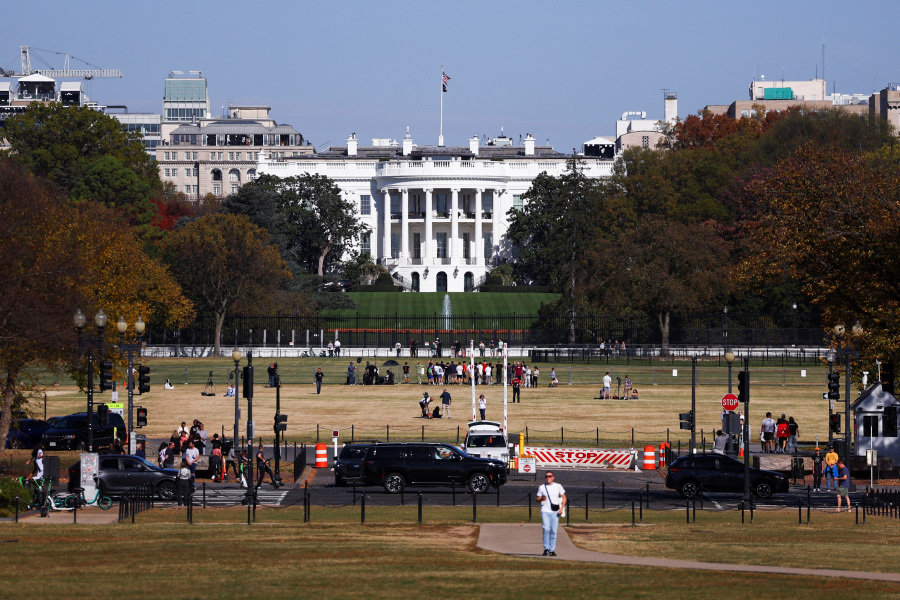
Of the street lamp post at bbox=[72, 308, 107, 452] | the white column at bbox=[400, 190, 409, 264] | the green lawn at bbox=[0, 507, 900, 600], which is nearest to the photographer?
the green lawn at bbox=[0, 507, 900, 600]

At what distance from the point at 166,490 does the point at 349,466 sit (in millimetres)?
5318

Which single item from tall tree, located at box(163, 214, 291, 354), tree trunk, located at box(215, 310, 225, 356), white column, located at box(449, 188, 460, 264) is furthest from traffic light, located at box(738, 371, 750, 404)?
white column, located at box(449, 188, 460, 264)

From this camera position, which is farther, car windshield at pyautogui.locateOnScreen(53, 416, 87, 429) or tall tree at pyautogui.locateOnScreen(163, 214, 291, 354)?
tall tree at pyautogui.locateOnScreen(163, 214, 291, 354)

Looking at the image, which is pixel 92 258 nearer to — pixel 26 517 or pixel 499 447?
pixel 499 447

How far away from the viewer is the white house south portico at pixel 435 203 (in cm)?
14612

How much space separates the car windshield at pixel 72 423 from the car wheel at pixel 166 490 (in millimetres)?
13469

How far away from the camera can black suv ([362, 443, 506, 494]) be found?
33.5 m

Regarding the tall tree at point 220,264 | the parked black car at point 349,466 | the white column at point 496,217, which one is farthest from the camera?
the white column at point 496,217

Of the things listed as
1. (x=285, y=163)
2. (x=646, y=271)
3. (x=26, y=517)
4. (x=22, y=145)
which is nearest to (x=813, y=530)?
(x=26, y=517)

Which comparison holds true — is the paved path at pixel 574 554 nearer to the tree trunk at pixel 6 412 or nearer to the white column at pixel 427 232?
the tree trunk at pixel 6 412

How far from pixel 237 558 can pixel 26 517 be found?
30.4 ft

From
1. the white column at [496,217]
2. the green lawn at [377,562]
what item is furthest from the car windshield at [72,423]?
the white column at [496,217]

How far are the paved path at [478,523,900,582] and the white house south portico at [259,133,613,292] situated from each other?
116570 millimetres

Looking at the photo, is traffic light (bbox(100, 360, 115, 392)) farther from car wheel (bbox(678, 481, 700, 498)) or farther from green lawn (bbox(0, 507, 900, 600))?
car wheel (bbox(678, 481, 700, 498))
